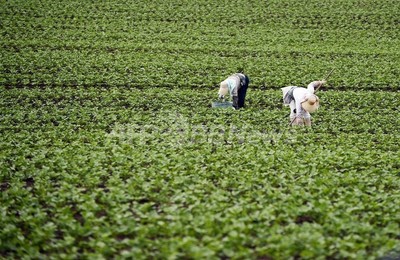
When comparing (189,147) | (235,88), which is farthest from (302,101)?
(189,147)

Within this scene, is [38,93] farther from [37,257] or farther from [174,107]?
[37,257]

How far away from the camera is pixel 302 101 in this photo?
1180 centimetres

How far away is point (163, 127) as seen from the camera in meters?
12.8

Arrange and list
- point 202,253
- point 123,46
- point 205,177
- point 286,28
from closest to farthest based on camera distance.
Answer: point 202,253, point 205,177, point 123,46, point 286,28

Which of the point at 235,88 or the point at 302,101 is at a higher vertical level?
the point at 235,88

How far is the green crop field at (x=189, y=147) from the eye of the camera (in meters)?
6.47

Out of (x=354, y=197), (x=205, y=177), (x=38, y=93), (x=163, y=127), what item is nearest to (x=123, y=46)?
(x=38, y=93)

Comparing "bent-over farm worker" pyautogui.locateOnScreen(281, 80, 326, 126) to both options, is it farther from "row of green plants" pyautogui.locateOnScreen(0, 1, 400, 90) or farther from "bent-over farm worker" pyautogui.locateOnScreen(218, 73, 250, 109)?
"row of green plants" pyautogui.locateOnScreen(0, 1, 400, 90)

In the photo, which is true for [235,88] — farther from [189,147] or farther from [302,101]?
[189,147]

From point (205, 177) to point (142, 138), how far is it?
9.81 feet

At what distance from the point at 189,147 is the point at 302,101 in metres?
2.94

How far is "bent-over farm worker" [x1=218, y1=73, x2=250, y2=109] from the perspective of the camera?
13453mm

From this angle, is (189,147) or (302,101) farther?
(302,101)

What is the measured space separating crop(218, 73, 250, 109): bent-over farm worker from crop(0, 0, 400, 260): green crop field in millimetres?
467
